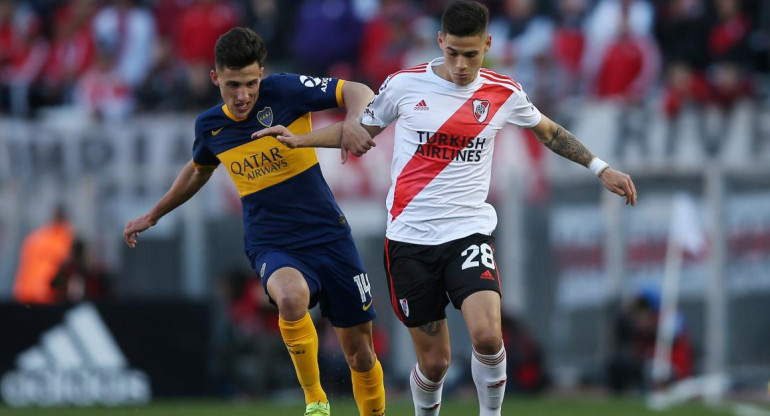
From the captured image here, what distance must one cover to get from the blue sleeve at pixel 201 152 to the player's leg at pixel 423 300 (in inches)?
52.4

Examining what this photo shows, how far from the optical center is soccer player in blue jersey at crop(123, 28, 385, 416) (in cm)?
890

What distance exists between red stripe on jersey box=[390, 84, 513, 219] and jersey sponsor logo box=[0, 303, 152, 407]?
7.09m

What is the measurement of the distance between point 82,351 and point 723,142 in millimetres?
7183

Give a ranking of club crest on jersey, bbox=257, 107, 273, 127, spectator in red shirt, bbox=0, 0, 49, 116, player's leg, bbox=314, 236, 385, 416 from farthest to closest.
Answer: spectator in red shirt, bbox=0, 0, 49, 116
player's leg, bbox=314, 236, 385, 416
club crest on jersey, bbox=257, 107, 273, 127

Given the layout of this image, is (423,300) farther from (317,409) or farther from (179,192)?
(179,192)

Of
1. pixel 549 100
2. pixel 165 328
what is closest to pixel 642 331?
pixel 549 100

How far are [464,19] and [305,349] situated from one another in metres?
2.32

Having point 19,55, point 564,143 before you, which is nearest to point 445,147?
point 564,143

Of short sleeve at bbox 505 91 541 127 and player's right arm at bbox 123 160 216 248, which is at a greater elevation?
short sleeve at bbox 505 91 541 127

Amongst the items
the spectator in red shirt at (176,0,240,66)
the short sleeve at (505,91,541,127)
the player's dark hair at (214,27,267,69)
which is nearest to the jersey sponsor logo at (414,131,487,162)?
the short sleeve at (505,91,541,127)

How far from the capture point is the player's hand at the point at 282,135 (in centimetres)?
817

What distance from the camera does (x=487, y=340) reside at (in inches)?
322

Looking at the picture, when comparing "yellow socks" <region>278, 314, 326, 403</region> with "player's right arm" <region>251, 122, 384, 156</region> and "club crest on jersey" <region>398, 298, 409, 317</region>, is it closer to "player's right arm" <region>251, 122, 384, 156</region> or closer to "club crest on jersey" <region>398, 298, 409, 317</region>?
"club crest on jersey" <region>398, 298, 409, 317</region>

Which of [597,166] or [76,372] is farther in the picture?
[76,372]
